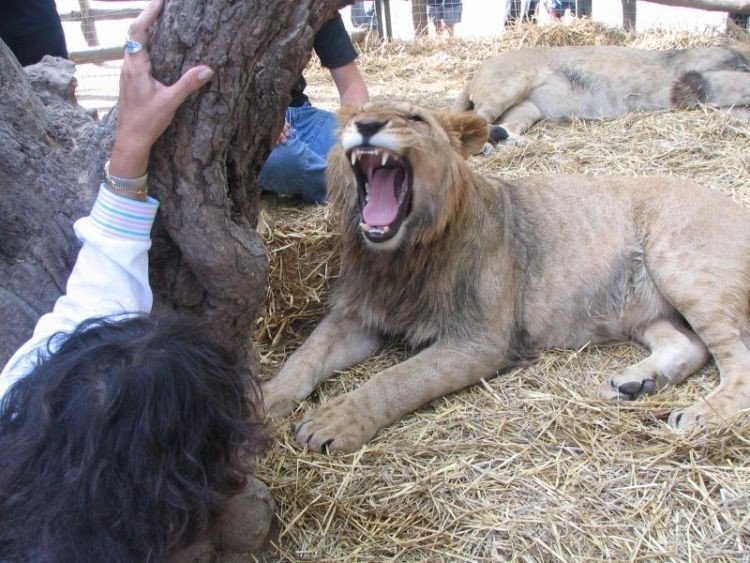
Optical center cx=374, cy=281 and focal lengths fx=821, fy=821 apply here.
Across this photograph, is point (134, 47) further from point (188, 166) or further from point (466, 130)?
point (466, 130)

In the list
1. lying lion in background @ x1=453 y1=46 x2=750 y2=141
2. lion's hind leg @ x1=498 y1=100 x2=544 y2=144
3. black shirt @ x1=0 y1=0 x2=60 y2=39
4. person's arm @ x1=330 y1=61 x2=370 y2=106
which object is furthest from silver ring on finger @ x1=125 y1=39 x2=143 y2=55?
lying lion in background @ x1=453 y1=46 x2=750 y2=141

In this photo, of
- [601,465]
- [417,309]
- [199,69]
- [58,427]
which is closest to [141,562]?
[58,427]

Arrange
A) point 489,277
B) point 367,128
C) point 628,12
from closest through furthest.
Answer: point 367,128 → point 489,277 → point 628,12

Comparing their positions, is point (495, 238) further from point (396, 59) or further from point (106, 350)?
point (396, 59)

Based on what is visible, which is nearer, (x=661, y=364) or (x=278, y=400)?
(x=278, y=400)

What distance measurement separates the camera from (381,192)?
11.1 feet

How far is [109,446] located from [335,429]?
1416 millimetres

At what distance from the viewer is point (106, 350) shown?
5.36ft

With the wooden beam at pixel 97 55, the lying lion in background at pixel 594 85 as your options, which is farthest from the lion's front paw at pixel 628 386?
the wooden beam at pixel 97 55

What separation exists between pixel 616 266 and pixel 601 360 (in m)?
0.46

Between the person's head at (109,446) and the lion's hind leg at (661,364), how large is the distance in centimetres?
196

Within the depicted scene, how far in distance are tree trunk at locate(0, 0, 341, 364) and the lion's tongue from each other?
82 cm

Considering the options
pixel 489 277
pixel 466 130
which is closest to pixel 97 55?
pixel 466 130

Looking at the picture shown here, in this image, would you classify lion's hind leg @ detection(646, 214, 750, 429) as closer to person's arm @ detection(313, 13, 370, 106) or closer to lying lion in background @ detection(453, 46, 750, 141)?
person's arm @ detection(313, 13, 370, 106)
